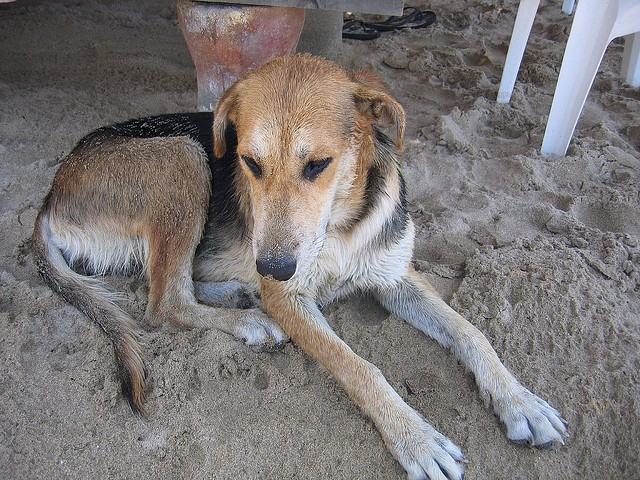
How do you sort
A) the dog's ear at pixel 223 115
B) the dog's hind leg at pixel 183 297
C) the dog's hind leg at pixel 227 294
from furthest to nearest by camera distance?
the dog's hind leg at pixel 227 294 → the dog's hind leg at pixel 183 297 → the dog's ear at pixel 223 115

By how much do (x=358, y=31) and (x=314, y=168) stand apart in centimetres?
434

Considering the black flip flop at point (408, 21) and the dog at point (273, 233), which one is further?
the black flip flop at point (408, 21)

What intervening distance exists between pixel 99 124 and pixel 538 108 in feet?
11.6

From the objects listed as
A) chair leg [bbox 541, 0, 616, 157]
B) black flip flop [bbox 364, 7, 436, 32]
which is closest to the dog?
chair leg [bbox 541, 0, 616, 157]

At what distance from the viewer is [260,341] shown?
98.3 inches

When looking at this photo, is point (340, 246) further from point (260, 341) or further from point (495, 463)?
point (495, 463)

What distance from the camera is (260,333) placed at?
8.24 ft

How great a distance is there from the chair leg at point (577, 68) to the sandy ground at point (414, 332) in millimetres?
148

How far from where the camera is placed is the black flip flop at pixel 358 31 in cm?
578

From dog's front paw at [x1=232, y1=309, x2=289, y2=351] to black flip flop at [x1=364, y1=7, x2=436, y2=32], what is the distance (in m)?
4.46

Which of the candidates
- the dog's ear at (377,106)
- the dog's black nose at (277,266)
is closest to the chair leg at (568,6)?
the dog's ear at (377,106)

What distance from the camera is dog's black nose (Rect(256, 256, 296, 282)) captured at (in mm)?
2014

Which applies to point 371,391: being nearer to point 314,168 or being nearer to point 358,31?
point 314,168

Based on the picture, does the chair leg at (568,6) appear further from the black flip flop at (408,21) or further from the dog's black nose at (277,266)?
the dog's black nose at (277,266)
